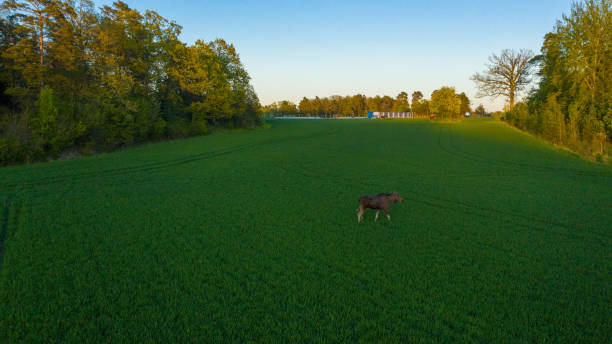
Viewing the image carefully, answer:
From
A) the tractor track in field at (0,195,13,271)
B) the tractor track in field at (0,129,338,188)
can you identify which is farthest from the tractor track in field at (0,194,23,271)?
the tractor track in field at (0,129,338,188)

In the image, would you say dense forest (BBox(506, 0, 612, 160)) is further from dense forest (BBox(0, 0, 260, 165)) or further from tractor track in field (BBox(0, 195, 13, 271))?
dense forest (BBox(0, 0, 260, 165))

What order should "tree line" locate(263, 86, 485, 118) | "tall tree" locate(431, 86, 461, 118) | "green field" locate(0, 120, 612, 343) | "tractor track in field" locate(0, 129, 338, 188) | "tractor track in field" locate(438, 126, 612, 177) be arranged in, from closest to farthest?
1. "green field" locate(0, 120, 612, 343)
2. "tractor track in field" locate(0, 129, 338, 188)
3. "tractor track in field" locate(438, 126, 612, 177)
4. "tall tree" locate(431, 86, 461, 118)
5. "tree line" locate(263, 86, 485, 118)

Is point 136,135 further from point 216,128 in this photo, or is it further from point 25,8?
point 216,128

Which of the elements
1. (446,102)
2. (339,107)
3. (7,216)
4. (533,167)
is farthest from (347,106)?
(7,216)

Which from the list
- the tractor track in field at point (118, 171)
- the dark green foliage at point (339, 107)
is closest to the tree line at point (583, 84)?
the tractor track in field at point (118, 171)

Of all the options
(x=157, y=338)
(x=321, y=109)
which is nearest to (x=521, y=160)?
(x=157, y=338)

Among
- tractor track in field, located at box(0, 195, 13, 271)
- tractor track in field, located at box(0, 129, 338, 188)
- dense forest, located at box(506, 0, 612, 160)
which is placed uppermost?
dense forest, located at box(506, 0, 612, 160)

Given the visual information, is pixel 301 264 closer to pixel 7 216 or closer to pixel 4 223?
pixel 4 223
